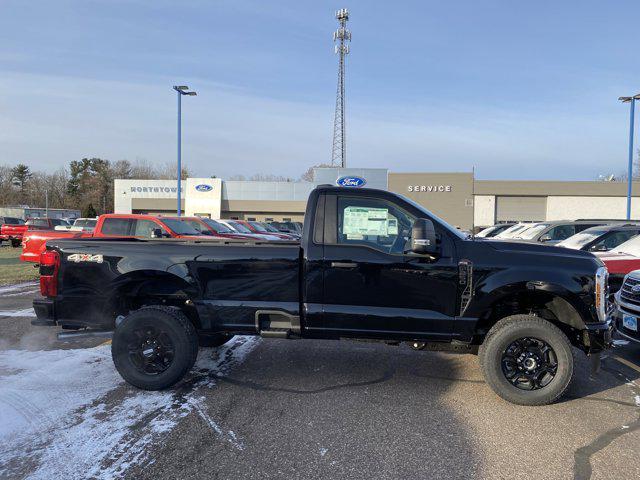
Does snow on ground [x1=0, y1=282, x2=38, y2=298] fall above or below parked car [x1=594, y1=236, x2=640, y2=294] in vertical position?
below

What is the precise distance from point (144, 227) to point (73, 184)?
93141 millimetres

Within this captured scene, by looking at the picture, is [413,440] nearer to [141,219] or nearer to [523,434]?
[523,434]

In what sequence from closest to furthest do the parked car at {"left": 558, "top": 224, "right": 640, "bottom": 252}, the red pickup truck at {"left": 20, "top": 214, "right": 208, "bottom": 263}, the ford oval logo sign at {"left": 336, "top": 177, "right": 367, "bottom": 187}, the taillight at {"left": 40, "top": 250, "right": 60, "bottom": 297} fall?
the taillight at {"left": 40, "top": 250, "right": 60, "bottom": 297}, the parked car at {"left": 558, "top": 224, "right": 640, "bottom": 252}, the red pickup truck at {"left": 20, "top": 214, "right": 208, "bottom": 263}, the ford oval logo sign at {"left": 336, "top": 177, "right": 367, "bottom": 187}

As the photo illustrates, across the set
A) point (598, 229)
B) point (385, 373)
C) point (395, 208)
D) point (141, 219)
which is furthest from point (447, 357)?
point (141, 219)

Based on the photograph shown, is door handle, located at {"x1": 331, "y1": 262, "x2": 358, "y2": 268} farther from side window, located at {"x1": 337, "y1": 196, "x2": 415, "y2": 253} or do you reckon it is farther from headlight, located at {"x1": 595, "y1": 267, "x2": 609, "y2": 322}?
headlight, located at {"x1": 595, "y1": 267, "x2": 609, "y2": 322}

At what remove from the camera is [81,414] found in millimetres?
4098

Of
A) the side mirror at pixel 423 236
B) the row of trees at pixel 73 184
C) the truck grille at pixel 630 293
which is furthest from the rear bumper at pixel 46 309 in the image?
the row of trees at pixel 73 184

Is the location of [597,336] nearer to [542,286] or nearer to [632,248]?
[542,286]

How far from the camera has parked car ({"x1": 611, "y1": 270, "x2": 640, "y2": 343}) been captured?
574 centimetres

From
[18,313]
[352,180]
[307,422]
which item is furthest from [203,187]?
[307,422]

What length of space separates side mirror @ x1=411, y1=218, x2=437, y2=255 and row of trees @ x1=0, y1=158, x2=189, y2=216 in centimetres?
8372

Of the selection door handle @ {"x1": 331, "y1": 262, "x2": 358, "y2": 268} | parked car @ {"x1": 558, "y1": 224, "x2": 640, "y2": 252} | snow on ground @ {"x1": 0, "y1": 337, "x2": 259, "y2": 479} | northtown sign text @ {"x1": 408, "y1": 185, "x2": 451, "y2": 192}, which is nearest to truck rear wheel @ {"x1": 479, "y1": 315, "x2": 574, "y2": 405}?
door handle @ {"x1": 331, "y1": 262, "x2": 358, "y2": 268}

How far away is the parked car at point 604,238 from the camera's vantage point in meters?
9.73

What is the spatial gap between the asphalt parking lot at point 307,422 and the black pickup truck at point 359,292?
47 cm
